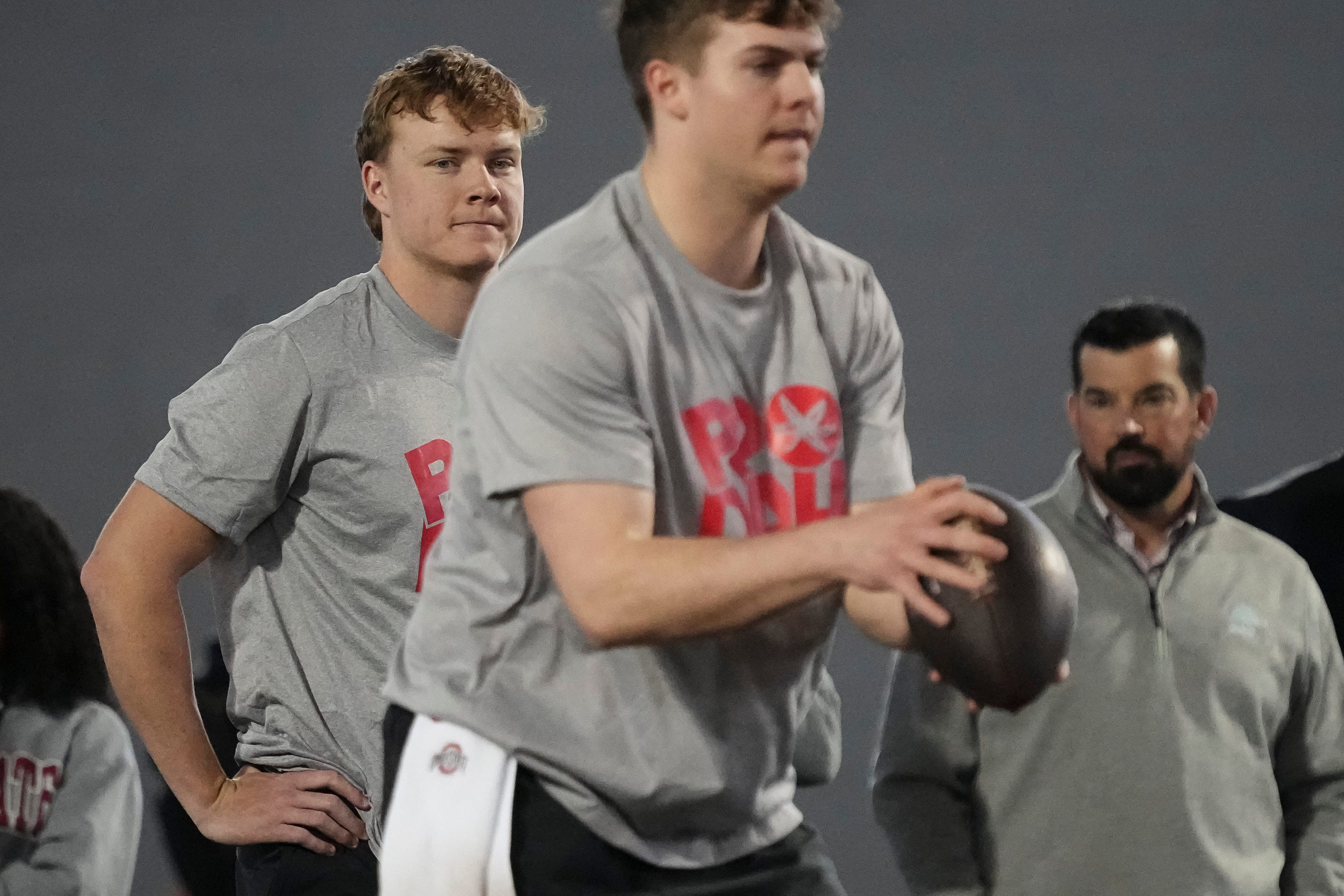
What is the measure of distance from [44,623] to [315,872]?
123cm

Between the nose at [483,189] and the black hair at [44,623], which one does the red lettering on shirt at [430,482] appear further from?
the black hair at [44,623]

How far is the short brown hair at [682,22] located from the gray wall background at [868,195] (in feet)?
6.76

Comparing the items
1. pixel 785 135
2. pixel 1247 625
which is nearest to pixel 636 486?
pixel 785 135

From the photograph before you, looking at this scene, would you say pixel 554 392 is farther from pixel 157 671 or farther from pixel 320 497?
pixel 157 671

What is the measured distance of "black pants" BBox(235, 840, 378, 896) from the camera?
218 centimetres

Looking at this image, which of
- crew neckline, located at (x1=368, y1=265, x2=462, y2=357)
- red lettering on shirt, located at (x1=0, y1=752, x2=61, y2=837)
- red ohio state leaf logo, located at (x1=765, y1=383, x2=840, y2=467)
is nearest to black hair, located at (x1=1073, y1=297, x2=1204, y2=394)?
crew neckline, located at (x1=368, y1=265, x2=462, y2=357)

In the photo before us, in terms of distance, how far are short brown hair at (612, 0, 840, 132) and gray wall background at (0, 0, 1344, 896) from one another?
206 centimetres

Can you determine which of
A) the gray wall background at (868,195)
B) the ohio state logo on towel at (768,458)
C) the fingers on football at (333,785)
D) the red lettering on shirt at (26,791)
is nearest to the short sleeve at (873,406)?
the ohio state logo on towel at (768,458)

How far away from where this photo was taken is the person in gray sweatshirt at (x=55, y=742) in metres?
3.00

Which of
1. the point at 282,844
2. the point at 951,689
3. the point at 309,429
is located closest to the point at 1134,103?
the point at 951,689

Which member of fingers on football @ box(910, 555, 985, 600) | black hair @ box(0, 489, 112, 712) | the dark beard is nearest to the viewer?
fingers on football @ box(910, 555, 985, 600)

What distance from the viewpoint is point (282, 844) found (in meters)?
2.25

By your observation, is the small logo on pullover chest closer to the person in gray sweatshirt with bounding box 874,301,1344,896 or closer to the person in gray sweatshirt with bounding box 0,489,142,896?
the person in gray sweatshirt with bounding box 874,301,1344,896

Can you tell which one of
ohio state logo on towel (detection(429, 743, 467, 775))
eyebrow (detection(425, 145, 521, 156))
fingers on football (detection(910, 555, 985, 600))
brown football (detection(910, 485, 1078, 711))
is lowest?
ohio state logo on towel (detection(429, 743, 467, 775))
